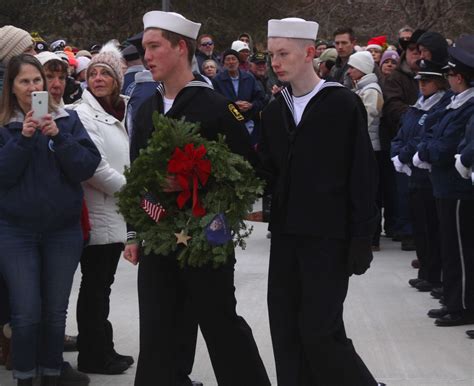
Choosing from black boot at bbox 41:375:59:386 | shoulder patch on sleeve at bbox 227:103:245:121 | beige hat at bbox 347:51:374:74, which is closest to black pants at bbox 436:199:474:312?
shoulder patch on sleeve at bbox 227:103:245:121

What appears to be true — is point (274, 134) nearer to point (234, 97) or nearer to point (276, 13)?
point (234, 97)

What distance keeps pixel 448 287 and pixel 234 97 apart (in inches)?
309

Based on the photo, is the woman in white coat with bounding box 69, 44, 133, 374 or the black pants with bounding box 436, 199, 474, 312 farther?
the black pants with bounding box 436, 199, 474, 312

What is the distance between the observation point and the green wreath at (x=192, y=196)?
509 cm

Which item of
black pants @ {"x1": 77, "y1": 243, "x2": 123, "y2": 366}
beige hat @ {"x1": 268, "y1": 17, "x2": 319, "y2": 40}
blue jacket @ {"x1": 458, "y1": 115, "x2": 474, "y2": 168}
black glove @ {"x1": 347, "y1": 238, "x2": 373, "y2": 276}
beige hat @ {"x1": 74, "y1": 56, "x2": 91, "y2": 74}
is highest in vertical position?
beige hat @ {"x1": 268, "y1": 17, "x2": 319, "y2": 40}

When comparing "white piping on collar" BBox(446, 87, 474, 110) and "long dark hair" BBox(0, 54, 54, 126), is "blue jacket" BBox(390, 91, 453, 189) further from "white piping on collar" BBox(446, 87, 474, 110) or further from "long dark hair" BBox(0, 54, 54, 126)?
"long dark hair" BBox(0, 54, 54, 126)

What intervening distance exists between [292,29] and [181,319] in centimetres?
156

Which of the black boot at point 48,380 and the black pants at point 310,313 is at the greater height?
the black pants at point 310,313

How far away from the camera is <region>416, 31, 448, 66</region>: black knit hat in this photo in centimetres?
920

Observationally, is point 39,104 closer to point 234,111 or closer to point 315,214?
point 234,111

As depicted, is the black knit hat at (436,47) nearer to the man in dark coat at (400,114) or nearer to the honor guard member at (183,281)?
the man in dark coat at (400,114)

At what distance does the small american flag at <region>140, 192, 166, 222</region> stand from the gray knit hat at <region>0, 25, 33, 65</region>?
2.05 meters

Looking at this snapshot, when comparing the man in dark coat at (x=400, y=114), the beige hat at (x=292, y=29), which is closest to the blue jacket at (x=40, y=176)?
the beige hat at (x=292, y=29)

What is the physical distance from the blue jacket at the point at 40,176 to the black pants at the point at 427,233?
389cm
